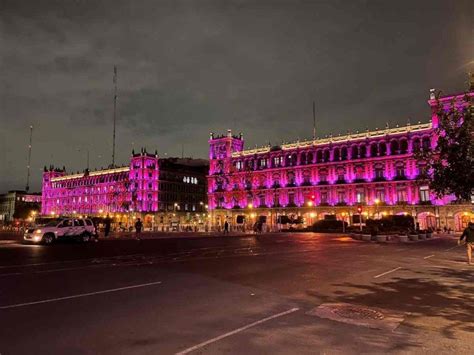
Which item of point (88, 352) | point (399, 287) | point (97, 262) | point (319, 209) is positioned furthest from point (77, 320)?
point (319, 209)

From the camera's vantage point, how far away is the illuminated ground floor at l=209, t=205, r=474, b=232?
6266cm

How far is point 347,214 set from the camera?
75312mm

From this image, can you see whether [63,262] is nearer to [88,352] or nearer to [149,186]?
[88,352]

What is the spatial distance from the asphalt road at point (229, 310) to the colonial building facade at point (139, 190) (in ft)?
290

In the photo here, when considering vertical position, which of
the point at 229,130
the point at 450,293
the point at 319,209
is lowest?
the point at 450,293

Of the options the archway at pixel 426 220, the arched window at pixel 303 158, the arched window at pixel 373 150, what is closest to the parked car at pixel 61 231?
the archway at pixel 426 220

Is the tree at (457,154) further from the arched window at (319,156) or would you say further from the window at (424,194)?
the arched window at (319,156)

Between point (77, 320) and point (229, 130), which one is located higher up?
point (229, 130)

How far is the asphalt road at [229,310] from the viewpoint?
20.6 feet

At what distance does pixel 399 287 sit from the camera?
1145 cm

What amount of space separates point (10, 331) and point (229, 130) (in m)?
91.5

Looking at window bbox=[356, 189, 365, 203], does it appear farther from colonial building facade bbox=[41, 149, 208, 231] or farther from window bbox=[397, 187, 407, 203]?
colonial building facade bbox=[41, 149, 208, 231]

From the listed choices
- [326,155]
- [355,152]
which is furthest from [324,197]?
[355,152]

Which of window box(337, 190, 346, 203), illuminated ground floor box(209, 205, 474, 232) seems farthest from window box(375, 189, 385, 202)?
window box(337, 190, 346, 203)
